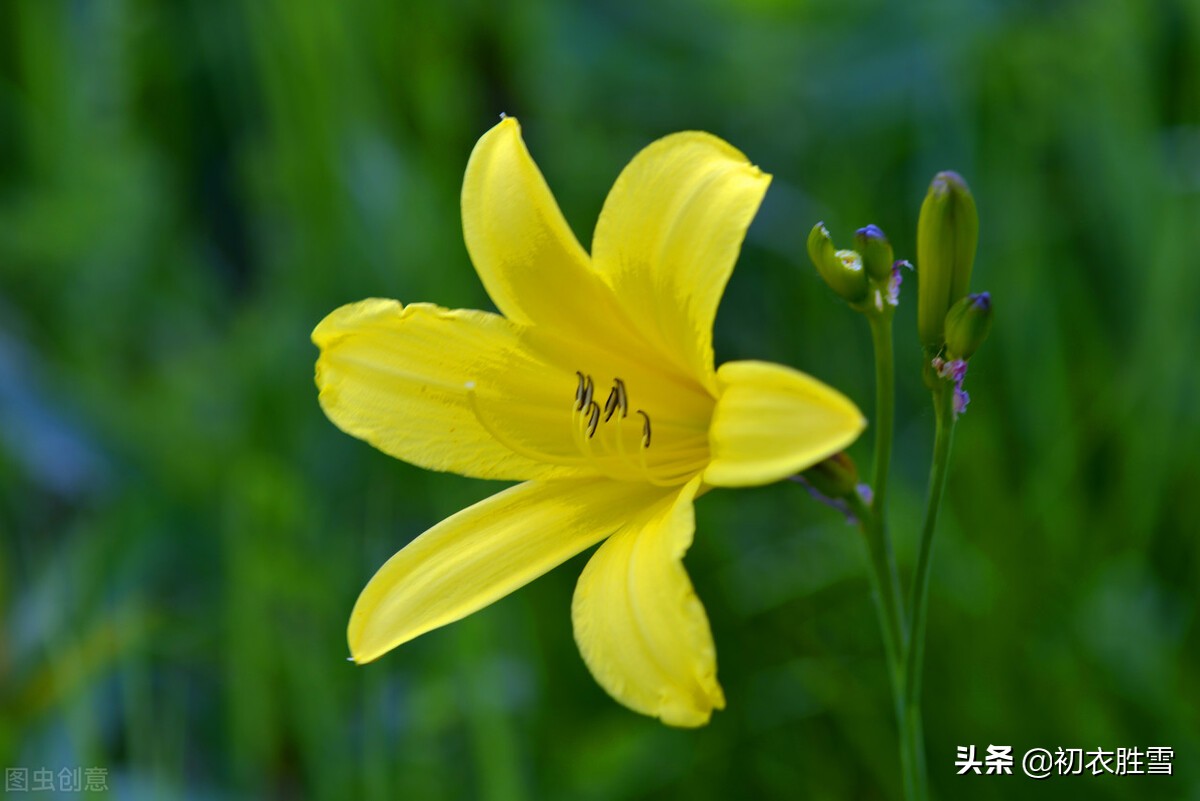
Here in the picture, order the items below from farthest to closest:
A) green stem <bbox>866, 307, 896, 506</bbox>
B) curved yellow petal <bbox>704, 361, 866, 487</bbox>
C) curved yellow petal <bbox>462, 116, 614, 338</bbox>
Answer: curved yellow petal <bbox>462, 116, 614, 338</bbox>, green stem <bbox>866, 307, 896, 506</bbox>, curved yellow petal <bbox>704, 361, 866, 487</bbox>

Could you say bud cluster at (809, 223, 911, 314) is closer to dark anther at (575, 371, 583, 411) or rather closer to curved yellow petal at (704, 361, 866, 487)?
curved yellow petal at (704, 361, 866, 487)

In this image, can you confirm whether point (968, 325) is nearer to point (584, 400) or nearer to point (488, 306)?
point (584, 400)

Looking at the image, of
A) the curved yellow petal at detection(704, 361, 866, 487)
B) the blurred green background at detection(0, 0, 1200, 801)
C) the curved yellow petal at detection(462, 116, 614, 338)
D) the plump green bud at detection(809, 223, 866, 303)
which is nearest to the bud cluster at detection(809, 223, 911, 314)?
the plump green bud at detection(809, 223, 866, 303)

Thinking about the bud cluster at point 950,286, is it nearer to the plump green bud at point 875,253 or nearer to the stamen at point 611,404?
the plump green bud at point 875,253

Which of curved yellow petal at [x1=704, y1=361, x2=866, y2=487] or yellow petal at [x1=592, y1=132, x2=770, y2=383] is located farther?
yellow petal at [x1=592, y1=132, x2=770, y2=383]

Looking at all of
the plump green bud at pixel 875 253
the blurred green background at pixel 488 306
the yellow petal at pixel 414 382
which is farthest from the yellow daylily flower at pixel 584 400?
the blurred green background at pixel 488 306

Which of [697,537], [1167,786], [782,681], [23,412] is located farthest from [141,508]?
[1167,786]

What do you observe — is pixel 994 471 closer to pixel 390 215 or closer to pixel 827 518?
pixel 827 518
